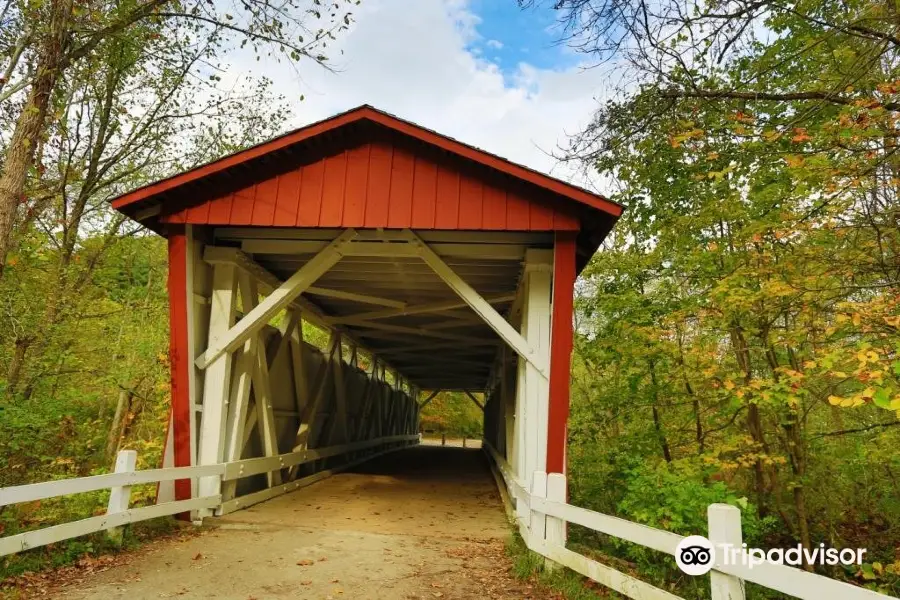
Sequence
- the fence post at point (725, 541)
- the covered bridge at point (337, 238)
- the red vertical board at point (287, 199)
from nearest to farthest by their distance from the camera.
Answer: the fence post at point (725, 541) → the covered bridge at point (337, 238) → the red vertical board at point (287, 199)

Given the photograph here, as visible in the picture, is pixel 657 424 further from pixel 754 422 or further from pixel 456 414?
pixel 456 414

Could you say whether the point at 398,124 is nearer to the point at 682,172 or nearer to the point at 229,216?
the point at 229,216

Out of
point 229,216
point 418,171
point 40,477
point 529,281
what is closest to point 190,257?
point 229,216

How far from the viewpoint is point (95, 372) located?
12.1m

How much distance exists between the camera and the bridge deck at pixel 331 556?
4.37 meters

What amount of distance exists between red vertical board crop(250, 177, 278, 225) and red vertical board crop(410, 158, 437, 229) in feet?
5.23

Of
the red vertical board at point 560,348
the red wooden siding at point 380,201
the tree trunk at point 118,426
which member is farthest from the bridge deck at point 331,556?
the tree trunk at point 118,426

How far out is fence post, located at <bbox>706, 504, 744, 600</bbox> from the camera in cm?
310

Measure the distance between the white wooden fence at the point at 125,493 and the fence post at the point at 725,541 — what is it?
4449 millimetres

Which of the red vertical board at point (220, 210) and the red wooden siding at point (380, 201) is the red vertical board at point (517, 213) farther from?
the red vertical board at point (220, 210)

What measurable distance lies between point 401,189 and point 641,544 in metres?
4.34

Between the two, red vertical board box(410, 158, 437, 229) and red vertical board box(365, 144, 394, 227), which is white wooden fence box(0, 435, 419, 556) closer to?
red vertical board box(365, 144, 394, 227)

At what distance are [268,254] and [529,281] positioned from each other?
3695 millimetres

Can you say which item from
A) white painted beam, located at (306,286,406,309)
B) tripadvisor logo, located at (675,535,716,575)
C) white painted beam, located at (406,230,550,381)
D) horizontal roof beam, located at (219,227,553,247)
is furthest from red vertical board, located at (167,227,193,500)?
tripadvisor logo, located at (675,535,716,575)
